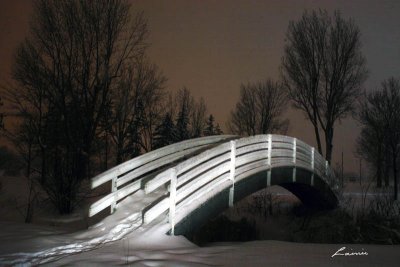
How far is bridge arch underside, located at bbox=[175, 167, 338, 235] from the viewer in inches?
332

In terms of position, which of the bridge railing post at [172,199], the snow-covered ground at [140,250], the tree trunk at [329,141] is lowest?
the snow-covered ground at [140,250]

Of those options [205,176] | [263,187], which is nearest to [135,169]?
[205,176]

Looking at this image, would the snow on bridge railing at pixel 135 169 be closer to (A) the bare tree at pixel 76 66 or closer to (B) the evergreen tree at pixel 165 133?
(A) the bare tree at pixel 76 66

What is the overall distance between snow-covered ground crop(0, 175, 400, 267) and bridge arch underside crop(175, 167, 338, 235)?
979 millimetres

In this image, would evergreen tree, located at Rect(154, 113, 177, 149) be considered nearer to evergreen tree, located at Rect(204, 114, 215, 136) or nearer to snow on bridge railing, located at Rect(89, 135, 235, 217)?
evergreen tree, located at Rect(204, 114, 215, 136)

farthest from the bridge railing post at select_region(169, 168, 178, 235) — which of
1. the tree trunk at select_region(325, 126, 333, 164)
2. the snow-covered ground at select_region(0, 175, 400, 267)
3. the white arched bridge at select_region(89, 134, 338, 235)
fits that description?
the tree trunk at select_region(325, 126, 333, 164)

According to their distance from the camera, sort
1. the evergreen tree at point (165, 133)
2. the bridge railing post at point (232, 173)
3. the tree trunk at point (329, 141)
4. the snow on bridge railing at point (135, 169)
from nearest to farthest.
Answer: the snow on bridge railing at point (135, 169) → the bridge railing post at point (232, 173) → the tree trunk at point (329, 141) → the evergreen tree at point (165, 133)

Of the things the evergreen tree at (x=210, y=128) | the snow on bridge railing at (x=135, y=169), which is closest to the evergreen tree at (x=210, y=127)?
the evergreen tree at (x=210, y=128)

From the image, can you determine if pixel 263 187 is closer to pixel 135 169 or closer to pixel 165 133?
pixel 135 169

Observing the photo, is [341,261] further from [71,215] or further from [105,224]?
[71,215]

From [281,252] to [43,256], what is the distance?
334 cm

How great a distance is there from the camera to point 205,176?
29.4ft

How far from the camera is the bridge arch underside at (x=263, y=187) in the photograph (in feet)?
27.6

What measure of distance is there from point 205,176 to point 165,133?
1292 inches
